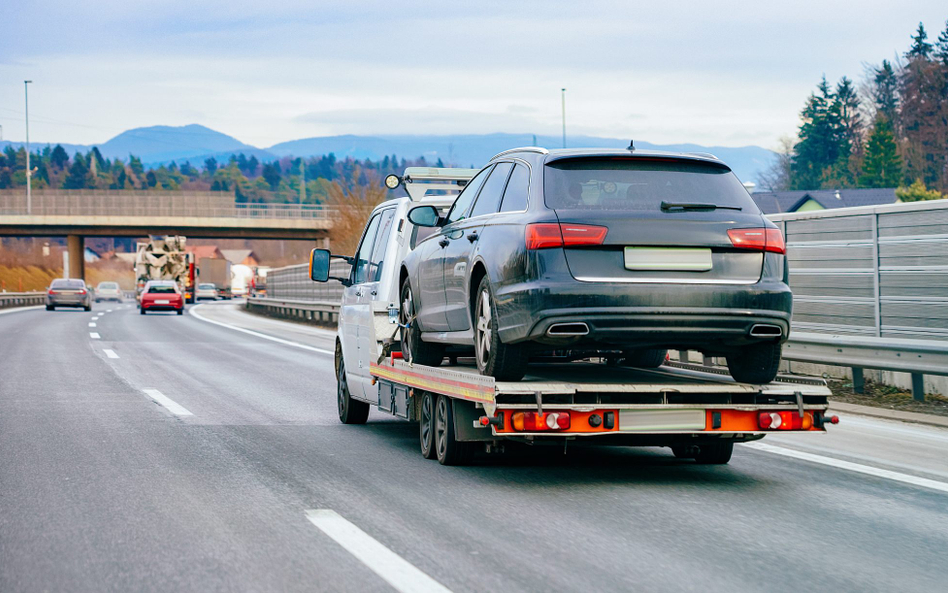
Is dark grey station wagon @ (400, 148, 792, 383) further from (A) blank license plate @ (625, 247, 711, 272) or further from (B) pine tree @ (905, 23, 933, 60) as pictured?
(B) pine tree @ (905, 23, 933, 60)

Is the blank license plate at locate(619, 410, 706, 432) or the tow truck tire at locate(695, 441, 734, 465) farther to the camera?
the tow truck tire at locate(695, 441, 734, 465)

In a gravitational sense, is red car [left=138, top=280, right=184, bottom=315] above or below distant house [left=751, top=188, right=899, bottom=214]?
below

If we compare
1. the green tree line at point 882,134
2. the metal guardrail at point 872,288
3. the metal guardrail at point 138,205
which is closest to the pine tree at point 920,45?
the green tree line at point 882,134

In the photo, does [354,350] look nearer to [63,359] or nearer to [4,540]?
[4,540]

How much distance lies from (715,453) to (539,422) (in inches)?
75.9

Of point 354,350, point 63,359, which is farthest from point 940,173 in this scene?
point 354,350

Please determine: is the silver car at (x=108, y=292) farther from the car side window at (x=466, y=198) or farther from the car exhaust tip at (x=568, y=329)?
the car exhaust tip at (x=568, y=329)

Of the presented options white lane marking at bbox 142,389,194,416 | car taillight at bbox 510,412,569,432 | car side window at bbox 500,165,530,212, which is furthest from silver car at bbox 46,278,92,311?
car taillight at bbox 510,412,569,432

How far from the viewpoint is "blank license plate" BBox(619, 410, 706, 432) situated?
6801mm

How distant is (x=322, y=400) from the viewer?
13281 millimetres

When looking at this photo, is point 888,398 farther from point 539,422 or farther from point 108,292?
point 108,292

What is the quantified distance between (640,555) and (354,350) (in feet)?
18.6

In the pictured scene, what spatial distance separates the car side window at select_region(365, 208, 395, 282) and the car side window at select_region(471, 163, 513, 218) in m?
2.11

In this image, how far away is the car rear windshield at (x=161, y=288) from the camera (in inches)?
1900
